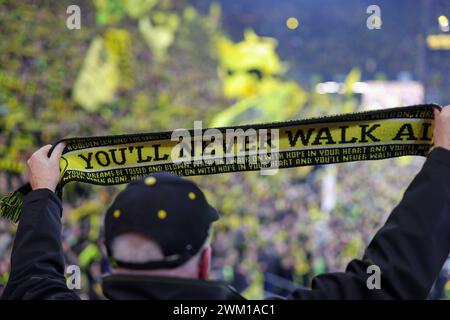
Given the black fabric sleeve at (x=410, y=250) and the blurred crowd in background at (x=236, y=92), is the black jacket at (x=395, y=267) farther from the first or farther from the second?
the blurred crowd in background at (x=236, y=92)

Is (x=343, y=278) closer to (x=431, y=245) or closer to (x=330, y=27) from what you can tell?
Result: (x=431, y=245)

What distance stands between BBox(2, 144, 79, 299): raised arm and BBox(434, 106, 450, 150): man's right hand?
3.14 ft

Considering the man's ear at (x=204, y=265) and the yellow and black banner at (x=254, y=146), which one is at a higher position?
the yellow and black banner at (x=254, y=146)

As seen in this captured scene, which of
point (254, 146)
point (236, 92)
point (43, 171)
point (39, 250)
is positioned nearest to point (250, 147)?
point (254, 146)

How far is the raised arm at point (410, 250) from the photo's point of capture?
1.31 meters

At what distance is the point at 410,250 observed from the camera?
1316mm

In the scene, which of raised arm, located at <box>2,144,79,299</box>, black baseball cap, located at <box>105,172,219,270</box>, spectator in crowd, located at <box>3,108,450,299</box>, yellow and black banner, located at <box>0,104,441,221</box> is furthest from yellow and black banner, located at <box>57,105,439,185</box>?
black baseball cap, located at <box>105,172,219,270</box>

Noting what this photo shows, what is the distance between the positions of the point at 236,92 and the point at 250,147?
9.17 metres

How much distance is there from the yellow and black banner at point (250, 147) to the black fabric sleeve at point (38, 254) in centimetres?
32

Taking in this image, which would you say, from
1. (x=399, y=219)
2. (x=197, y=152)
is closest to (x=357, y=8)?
(x=197, y=152)

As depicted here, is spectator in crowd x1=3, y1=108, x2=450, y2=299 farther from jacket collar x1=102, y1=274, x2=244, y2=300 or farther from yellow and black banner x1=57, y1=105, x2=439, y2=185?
yellow and black banner x1=57, y1=105, x2=439, y2=185

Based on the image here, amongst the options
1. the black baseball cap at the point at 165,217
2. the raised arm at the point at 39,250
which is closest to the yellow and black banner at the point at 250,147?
the raised arm at the point at 39,250

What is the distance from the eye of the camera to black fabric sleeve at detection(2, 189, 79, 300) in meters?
1.44
